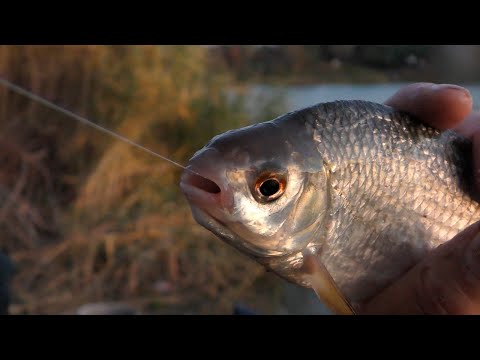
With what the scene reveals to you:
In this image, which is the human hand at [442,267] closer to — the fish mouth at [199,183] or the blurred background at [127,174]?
the fish mouth at [199,183]

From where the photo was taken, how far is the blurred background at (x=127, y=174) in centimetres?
304

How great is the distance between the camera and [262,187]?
3.26ft

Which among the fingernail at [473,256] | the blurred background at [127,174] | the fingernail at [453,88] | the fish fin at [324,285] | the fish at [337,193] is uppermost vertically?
the blurred background at [127,174]

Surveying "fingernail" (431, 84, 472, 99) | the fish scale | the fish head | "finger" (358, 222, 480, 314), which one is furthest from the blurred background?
the fish head

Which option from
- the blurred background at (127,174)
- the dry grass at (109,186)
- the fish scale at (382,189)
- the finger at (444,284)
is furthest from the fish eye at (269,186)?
the dry grass at (109,186)

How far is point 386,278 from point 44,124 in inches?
122

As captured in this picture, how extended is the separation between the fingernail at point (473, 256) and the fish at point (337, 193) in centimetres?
12

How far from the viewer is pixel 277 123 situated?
1064 mm


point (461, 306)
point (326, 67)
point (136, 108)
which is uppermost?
point (136, 108)

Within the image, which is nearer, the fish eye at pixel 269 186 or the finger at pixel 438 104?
the fish eye at pixel 269 186

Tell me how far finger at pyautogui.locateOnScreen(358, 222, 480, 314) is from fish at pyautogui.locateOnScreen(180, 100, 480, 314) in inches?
1.4

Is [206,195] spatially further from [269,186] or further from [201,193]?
[269,186]
